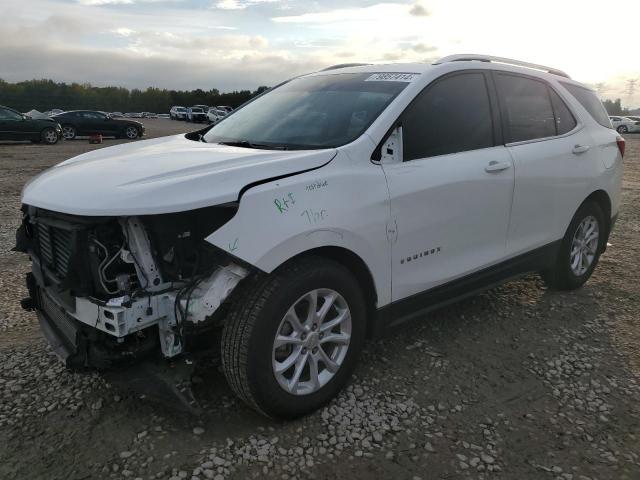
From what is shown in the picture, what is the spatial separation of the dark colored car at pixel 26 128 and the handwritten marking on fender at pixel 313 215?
19529 millimetres

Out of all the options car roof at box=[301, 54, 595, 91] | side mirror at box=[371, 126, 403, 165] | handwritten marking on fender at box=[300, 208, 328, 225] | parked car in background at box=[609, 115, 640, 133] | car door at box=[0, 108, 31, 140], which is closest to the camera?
handwritten marking on fender at box=[300, 208, 328, 225]

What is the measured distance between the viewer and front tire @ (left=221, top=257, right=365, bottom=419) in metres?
2.64

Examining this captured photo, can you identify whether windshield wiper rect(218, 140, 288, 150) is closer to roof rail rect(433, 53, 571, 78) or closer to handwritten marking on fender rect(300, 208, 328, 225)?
handwritten marking on fender rect(300, 208, 328, 225)

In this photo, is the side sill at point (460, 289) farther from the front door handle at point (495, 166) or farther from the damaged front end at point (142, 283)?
the damaged front end at point (142, 283)

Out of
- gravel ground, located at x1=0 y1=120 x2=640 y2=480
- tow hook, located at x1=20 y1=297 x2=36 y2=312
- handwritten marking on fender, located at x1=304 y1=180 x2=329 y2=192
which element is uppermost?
handwritten marking on fender, located at x1=304 y1=180 x2=329 y2=192

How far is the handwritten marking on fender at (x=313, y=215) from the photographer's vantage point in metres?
2.72

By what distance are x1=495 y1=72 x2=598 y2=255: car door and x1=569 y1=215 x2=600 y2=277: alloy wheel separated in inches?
13.5

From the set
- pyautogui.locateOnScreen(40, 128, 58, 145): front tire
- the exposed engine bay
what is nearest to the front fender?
the exposed engine bay

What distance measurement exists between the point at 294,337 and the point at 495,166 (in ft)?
6.22

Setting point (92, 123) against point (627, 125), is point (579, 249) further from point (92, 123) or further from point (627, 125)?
point (627, 125)

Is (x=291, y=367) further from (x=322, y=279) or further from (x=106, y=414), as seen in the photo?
(x=106, y=414)

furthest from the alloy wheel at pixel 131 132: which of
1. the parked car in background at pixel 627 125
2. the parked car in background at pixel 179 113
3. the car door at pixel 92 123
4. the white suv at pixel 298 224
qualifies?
the parked car in background at pixel 627 125

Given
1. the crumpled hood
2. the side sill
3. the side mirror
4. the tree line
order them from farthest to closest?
the tree line → the side sill → the side mirror → the crumpled hood

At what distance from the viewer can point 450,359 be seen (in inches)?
145
